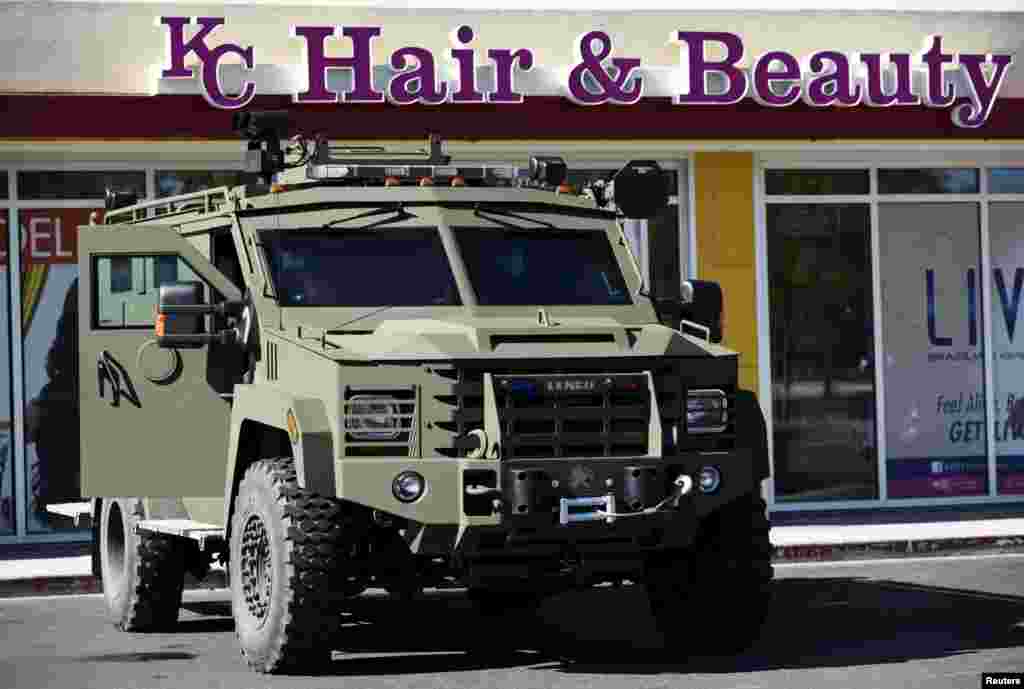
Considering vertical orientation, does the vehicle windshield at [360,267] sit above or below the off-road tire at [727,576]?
above

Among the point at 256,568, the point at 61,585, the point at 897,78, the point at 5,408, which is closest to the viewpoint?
the point at 256,568

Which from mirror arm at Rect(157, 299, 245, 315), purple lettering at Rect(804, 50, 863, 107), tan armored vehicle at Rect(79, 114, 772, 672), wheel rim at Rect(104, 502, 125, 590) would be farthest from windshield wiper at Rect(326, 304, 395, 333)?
purple lettering at Rect(804, 50, 863, 107)

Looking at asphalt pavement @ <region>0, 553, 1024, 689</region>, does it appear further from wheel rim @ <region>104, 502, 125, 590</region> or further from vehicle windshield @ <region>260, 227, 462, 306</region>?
vehicle windshield @ <region>260, 227, 462, 306</region>

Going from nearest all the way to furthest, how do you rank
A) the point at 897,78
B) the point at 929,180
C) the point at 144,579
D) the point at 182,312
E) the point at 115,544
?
the point at 182,312 → the point at 144,579 → the point at 115,544 → the point at 897,78 → the point at 929,180

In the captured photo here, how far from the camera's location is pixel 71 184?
18.0m

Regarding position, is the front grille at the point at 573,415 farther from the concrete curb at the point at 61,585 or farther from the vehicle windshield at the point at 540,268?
the concrete curb at the point at 61,585

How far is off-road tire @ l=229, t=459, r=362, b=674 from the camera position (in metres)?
9.54

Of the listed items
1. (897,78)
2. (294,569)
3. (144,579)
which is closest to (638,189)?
(294,569)

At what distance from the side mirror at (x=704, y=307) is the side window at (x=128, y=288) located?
2.56 metres

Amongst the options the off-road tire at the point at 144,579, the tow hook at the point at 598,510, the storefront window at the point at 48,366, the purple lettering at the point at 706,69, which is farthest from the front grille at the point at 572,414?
the storefront window at the point at 48,366

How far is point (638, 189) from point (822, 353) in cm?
874

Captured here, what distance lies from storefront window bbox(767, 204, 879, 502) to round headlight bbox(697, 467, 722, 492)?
9.55 m

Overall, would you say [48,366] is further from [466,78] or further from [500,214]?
[500,214]

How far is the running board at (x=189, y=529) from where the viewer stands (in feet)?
36.2
